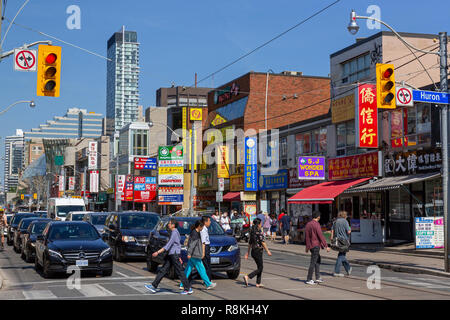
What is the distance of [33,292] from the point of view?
12750mm

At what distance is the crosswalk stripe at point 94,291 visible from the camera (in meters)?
12.1

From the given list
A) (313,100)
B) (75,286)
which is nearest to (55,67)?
(75,286)

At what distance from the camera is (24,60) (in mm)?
15141

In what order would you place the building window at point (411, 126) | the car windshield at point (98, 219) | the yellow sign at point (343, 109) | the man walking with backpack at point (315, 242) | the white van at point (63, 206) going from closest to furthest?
the man walking with backpack at point (315, 242), the building window at point (411, 126), the car windshield at point (98, 219), the yellow sign at point (343, 109), the white van at point (63, 206)

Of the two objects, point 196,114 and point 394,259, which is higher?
point 196,114

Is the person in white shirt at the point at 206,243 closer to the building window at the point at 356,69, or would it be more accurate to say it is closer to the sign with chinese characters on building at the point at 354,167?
the sign with chinese characters on building at the point at 354,167

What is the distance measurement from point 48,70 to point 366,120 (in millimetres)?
17898

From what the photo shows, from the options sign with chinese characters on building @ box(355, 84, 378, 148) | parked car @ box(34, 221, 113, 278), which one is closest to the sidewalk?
sign with chinese characters on building @ box(355, 84, 378, 148)

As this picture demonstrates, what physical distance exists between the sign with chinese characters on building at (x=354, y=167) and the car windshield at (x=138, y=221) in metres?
12.7

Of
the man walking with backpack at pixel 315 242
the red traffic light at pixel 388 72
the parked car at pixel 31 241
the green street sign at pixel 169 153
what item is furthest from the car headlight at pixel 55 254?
the green street sign at pixel 169 153

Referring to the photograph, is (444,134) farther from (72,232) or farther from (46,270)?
(46,270)

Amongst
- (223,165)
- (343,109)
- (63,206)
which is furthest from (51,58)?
(223,165)
